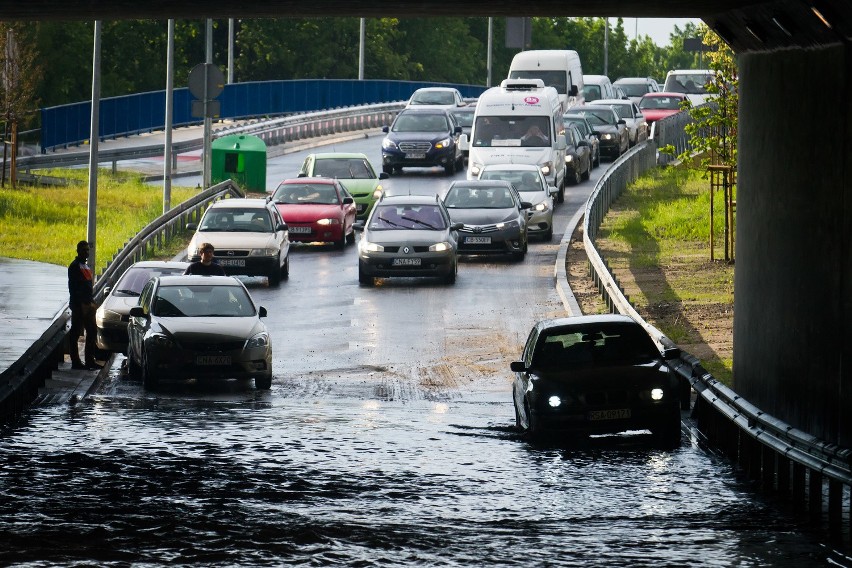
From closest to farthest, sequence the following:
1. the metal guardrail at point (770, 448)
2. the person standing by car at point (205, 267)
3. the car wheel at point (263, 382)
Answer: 1. the metal guardrail at point (770, 448)
2. the car wheel at point (263, 382)
3. the person standing by car at point (205, 267)

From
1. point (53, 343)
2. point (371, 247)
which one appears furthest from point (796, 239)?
point (371, 247)

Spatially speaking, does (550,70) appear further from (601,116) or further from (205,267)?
(205,267)

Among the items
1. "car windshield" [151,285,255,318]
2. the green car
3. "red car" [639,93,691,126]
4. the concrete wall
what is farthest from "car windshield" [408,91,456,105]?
the concrete wall

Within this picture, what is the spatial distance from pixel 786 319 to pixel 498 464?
3192mm

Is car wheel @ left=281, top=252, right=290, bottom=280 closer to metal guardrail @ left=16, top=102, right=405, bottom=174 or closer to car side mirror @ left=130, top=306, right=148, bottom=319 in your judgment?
car side mirror @ left=130, top=306, right=148, bottom=319

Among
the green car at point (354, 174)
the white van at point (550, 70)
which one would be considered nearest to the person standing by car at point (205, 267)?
the green car at point (354, 174)

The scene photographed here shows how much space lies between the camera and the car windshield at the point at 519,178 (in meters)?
39.8

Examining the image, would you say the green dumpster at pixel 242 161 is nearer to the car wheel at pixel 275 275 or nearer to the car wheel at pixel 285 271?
the car wheel at pixel 285 271

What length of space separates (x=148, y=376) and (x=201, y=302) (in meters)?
1.45

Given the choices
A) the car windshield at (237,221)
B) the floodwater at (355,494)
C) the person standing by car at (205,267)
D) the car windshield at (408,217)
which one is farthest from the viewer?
the car windshield at (408,217)

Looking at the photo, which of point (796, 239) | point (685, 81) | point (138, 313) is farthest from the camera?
point (685, 81)

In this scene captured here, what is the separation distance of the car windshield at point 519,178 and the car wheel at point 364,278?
713 cm

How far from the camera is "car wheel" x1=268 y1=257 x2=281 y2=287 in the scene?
109 ft

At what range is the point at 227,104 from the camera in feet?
Result: 246
